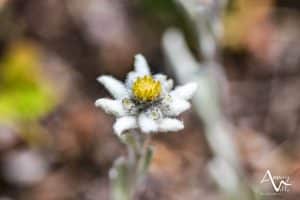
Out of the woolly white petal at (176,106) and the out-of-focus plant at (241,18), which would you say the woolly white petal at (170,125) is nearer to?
the woolly white petal at (176,106)

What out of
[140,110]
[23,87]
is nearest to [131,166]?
[140,110]

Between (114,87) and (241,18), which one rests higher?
(241,18)

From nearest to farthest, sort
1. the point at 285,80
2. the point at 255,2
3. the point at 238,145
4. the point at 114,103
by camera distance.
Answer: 1. the point at 114,103
2. the point at 238,145
3. the point at 285,80
4. the point at 255,2

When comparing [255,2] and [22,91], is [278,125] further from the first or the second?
[22,91]

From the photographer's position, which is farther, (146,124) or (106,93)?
(106,93)

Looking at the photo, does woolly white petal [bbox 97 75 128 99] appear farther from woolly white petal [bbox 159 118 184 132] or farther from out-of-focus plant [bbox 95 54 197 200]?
woolly white petal [bbox 159 118 184 132]

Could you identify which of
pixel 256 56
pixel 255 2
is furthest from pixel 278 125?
pixel 255 2

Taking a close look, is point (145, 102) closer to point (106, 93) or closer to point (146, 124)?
point (146, 124)
